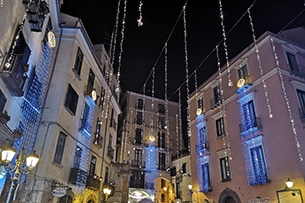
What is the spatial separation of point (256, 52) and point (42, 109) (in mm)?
13135

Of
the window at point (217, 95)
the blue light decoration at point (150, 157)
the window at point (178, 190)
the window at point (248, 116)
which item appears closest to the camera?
the window at point (248, 116)

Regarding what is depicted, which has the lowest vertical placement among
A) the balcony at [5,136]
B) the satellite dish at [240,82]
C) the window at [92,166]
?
the balcony at [5,136]

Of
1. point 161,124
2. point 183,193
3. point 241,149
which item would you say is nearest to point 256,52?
point 241,149

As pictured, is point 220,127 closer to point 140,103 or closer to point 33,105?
point 33,105

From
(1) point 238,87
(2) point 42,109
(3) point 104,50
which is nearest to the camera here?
(2) point 42,109

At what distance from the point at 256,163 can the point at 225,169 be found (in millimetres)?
2791

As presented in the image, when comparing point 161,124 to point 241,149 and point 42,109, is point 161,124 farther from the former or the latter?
point 42,109

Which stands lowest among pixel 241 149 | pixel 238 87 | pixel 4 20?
pixel 241 149

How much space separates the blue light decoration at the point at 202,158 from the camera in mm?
17531

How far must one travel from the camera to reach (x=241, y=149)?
14930 mm

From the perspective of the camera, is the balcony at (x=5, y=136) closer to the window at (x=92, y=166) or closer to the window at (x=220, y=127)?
the window at (x=92, y=166)

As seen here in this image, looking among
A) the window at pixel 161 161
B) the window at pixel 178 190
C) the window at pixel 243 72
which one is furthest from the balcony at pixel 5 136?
the window at pixel 161 161

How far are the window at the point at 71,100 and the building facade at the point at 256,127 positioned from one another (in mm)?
10193

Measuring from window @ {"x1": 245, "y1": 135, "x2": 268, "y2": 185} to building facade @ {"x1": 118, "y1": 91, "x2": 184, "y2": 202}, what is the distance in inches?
592
